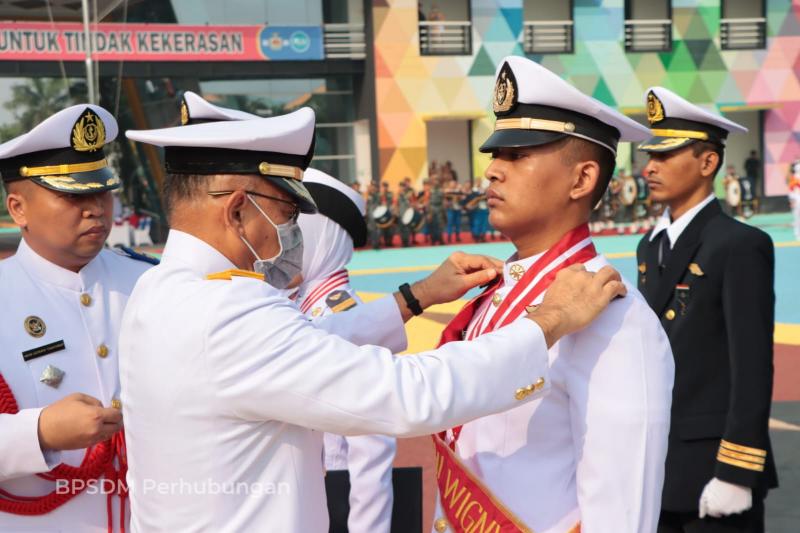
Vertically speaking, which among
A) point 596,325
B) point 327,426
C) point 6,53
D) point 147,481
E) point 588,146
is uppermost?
point 6,53

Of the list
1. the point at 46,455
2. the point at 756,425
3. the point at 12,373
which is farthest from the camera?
the point at 756,425

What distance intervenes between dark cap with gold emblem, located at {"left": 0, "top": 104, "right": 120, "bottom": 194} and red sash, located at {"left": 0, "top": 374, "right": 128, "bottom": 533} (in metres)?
0.64

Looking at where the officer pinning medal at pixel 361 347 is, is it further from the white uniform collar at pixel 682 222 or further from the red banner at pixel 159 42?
the red banner at pixel 159 42

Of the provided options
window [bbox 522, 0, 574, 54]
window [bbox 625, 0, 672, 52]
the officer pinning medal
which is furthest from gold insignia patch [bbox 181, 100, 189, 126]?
window [bbox 625, 0, 672, 52]

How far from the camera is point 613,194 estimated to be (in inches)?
1011

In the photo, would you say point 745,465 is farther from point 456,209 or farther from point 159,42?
point 159,42

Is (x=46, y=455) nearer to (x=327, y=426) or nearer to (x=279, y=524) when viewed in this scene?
(x=279, y=524)

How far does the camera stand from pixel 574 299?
2.01 m

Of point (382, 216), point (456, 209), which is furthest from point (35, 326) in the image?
point (456, 209)

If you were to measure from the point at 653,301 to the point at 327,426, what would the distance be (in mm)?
2083

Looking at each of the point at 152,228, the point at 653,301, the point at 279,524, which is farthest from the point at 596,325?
the point at 152,228

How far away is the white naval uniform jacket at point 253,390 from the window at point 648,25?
2968 centimetres

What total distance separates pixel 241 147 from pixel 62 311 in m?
1.18

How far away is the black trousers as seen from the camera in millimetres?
3180
